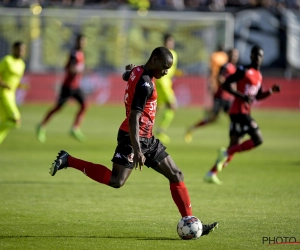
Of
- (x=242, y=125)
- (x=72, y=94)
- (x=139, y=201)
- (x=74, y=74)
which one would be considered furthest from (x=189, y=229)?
(x=74, y=74)

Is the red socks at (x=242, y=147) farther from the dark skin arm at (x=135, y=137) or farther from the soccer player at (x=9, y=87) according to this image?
the soccer player at (x=9, y=87)

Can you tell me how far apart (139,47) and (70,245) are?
27.4m

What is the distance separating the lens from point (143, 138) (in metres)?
8.99

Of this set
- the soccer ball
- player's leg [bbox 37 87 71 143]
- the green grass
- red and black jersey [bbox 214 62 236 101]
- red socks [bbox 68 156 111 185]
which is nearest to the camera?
the soccer ball

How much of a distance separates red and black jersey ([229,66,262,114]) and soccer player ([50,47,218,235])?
4829 millimetres

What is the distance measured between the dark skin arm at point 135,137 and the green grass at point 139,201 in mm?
970

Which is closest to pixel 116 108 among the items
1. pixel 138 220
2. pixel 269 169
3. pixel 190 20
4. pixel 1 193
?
pixel 190 20

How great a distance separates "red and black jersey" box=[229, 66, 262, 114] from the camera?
13.7 m

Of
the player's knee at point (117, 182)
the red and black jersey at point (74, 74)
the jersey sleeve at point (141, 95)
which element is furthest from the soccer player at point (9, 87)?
the jersey sleeve at point (141, 95)

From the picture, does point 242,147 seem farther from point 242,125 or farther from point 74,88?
point 74,88

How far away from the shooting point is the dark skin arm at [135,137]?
8383 mm

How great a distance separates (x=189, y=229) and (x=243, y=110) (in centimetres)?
564

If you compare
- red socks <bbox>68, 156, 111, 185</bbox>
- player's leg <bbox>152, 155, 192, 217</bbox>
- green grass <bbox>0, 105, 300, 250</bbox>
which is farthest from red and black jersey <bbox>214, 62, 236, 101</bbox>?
player's leg <bbox>152, 155, 192, 217</bbox>

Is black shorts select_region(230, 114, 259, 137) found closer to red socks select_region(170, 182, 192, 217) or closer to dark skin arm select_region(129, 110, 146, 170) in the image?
red socks select_region(170, 182, 192, 217)
